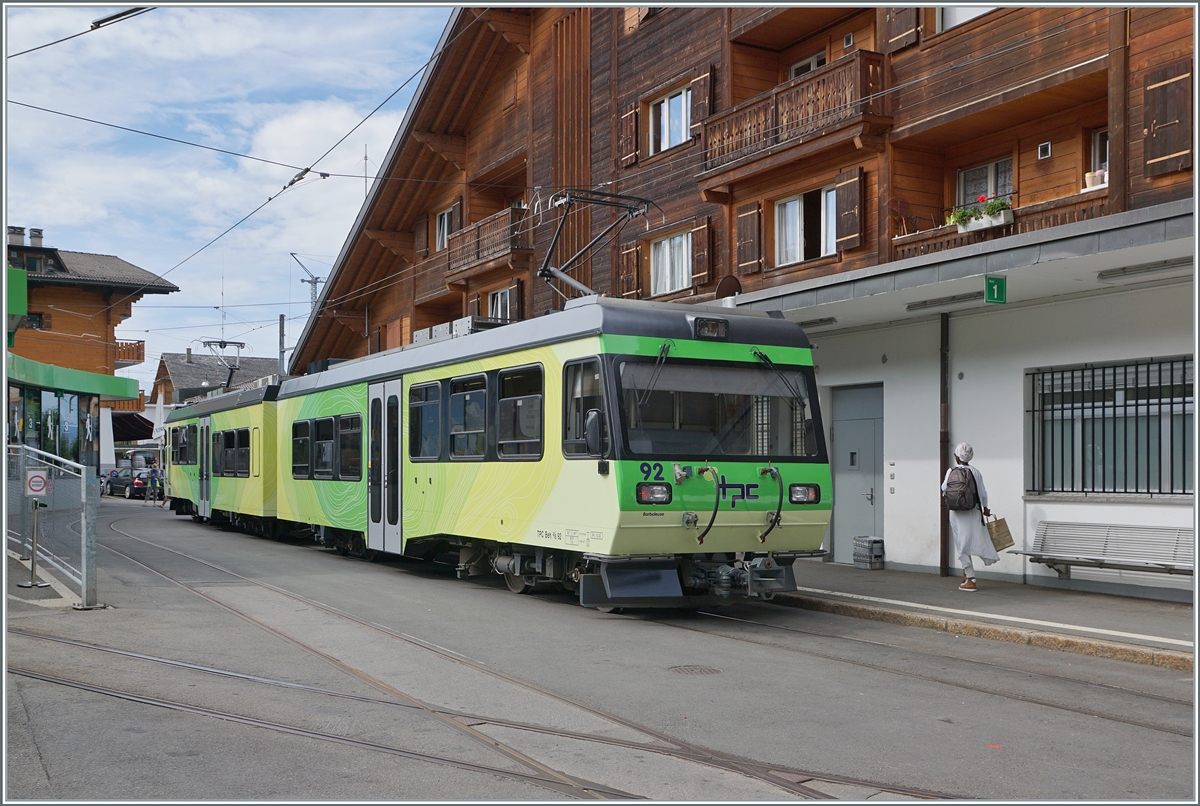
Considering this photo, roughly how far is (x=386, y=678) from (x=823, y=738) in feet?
11.4

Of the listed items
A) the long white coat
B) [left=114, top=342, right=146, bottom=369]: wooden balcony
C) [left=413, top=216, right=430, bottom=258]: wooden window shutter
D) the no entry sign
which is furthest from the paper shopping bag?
[left=114, top=342, right=146, bottom=369]: wooden balcony

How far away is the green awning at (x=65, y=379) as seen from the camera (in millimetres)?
27141

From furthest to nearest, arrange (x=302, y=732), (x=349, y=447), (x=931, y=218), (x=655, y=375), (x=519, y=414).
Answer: (x=349, y=447), (x=931, y=218), (x=519, y=414), (x=655, y=375), (x=302, y=732)

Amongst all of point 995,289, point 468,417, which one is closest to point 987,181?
point 995,289

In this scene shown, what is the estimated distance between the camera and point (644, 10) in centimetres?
2452

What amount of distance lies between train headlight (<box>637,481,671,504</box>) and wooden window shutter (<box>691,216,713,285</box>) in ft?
35.9

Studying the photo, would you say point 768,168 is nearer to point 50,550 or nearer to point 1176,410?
point 1176,410

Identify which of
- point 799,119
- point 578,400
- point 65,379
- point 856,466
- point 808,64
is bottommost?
point 856,466

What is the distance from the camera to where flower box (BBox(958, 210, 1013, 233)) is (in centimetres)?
1545

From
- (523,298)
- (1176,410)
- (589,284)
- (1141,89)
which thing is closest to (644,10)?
(589,284)

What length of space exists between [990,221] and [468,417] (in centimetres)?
742

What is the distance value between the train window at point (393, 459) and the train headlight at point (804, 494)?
683cm

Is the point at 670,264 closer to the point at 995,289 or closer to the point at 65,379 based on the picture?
the point at 995,289

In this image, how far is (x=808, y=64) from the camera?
69.0 ft
